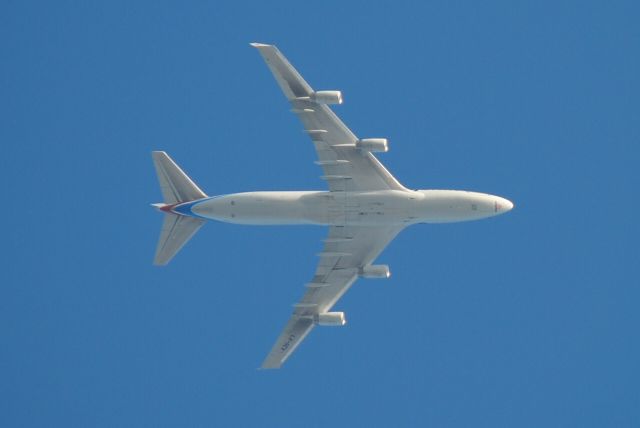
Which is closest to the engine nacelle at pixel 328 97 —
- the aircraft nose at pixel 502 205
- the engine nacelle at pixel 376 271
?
the engine nacelle at pixel 376 271

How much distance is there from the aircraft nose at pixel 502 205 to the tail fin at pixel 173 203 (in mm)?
21161

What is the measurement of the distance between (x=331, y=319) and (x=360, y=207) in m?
8.61

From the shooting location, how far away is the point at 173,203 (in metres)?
76.5

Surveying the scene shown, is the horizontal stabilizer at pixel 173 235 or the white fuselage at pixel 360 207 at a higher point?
the white fuselage at pixel 360 207

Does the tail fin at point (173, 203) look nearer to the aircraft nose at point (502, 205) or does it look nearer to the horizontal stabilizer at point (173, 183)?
the horizontal stabilizer at point (173, 183)

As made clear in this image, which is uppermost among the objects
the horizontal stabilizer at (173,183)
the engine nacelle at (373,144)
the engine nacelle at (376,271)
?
the engine nacelle at (373,144)

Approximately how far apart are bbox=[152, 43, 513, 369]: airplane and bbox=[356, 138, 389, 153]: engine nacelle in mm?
70

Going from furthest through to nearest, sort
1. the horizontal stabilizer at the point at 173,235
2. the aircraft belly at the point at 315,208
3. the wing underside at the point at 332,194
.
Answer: the horizontal stabilizer at the point at 173,235, the aircraft belly at the point at 315,208, the wing underside at the point at 332,194

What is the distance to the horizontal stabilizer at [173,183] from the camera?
76.5 metres

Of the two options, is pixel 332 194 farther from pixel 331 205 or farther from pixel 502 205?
pixel 502 205

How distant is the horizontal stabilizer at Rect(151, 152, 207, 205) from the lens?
76500 millimetres

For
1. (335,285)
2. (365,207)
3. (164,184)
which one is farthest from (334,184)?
(164,184)

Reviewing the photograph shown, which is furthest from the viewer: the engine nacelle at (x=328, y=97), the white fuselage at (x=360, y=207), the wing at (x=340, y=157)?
the wing at (x=340, y=157)

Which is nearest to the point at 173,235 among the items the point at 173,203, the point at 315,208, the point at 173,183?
the point at 173,203
